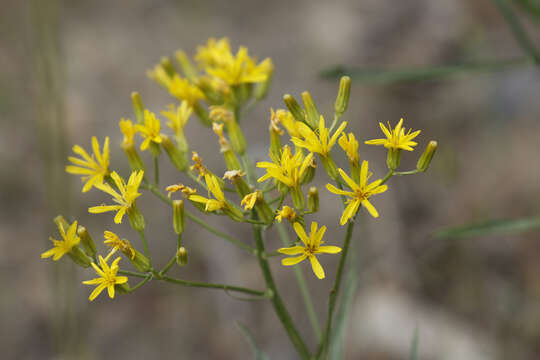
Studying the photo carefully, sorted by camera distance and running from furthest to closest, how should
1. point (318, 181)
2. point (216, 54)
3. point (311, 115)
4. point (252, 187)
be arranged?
point (318, 181) < point (216, 54) < point (311, 115) < point (252, 187)

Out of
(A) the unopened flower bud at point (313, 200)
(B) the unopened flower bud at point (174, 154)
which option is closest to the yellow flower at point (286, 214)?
(A) the unopened flower bud at point (313, 200)

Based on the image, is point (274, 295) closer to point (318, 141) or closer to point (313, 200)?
point (313, 200)

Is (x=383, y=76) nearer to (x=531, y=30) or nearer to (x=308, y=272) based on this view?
(x=308, y=272)

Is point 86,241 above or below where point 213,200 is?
below

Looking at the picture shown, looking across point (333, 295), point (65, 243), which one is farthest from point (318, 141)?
point (65, 243)

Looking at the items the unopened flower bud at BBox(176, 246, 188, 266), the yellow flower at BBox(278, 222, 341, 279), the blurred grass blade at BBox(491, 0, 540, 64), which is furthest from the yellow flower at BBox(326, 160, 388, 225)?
the blurred grass blade at BBox(491, 0, 540, 64)

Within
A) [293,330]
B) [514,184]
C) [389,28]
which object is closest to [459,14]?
[389,28]

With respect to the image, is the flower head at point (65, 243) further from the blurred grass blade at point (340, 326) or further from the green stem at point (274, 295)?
the blurred grass blade at point (340, 326)
